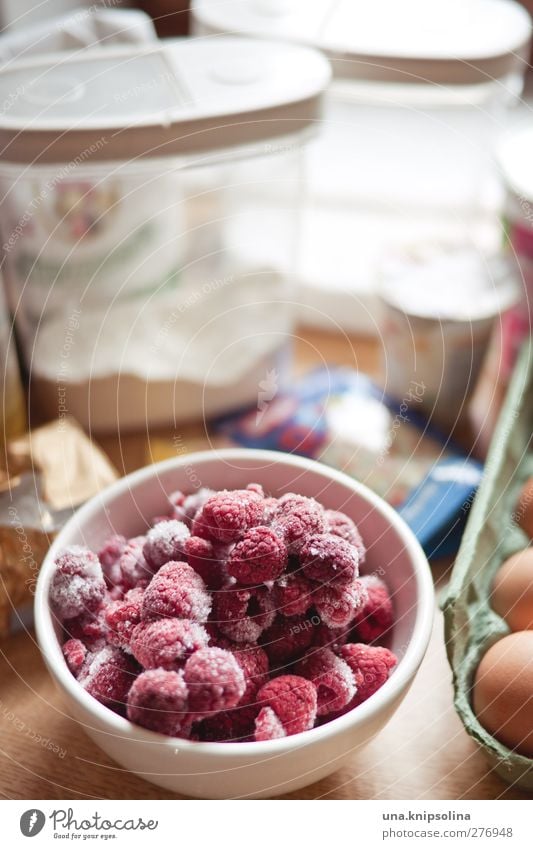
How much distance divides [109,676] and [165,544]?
60 millimetres

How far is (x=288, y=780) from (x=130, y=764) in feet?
0.21

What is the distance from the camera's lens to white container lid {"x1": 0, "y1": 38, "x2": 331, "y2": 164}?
47cm

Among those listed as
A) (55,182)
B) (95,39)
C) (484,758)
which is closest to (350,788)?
(484,758)

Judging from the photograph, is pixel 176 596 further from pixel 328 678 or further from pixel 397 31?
pixel 397 31

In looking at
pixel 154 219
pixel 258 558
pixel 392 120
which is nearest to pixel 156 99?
pixel 154 219

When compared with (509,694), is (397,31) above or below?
above

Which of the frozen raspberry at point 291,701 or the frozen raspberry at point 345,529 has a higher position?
the frozen raspberry at point 345,529

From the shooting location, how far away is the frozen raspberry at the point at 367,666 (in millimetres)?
340

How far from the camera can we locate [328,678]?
1.09 feet

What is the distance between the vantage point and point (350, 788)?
382mm

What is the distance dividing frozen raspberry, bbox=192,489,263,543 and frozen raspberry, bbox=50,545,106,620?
0.05 m

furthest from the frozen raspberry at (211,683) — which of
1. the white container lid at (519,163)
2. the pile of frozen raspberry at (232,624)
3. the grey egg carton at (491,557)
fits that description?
the white container lid at (519,163)

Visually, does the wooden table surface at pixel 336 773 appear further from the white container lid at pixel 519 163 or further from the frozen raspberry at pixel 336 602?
the white container lid at pixel 519 163
